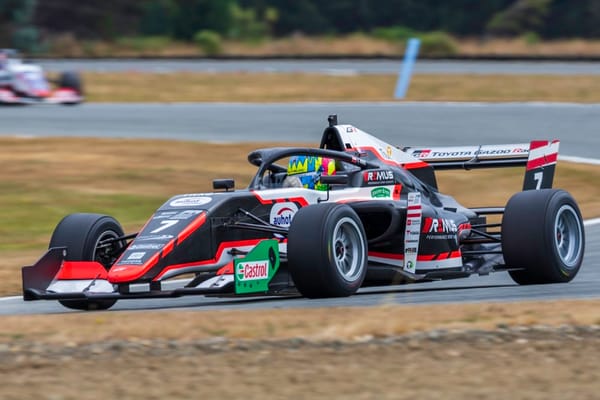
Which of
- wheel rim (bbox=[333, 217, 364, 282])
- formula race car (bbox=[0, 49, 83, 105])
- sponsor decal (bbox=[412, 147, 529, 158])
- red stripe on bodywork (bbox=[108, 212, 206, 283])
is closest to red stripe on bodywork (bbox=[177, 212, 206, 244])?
red stripe on bodywork (bbox=[108, 212, 206, 283])

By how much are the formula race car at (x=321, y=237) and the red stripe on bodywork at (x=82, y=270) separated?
0.03ft

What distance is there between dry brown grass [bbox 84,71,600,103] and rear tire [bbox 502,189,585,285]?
17.0 metres

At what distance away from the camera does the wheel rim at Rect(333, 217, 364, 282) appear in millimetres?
8531

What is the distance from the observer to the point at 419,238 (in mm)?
9492

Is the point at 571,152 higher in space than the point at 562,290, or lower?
higher

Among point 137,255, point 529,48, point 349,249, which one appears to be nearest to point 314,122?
point 349,249

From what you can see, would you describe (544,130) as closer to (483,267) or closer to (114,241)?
(483,267)

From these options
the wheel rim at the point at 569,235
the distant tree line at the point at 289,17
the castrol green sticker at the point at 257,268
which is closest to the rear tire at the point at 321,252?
the castrol green sticker at the point at 257,268

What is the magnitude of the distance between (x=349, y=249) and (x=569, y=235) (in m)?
2.09

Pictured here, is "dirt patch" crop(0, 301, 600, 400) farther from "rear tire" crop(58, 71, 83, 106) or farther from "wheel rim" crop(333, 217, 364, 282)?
"rear tire" crop(58, 71, 83, 106)

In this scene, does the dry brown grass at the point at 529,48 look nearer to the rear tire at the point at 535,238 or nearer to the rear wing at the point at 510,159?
the rear wing at the point at 510,159

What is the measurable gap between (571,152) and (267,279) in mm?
11638

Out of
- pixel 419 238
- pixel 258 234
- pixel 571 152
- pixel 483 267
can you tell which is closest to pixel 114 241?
pixel 258 234

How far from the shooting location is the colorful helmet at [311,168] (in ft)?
31.8
